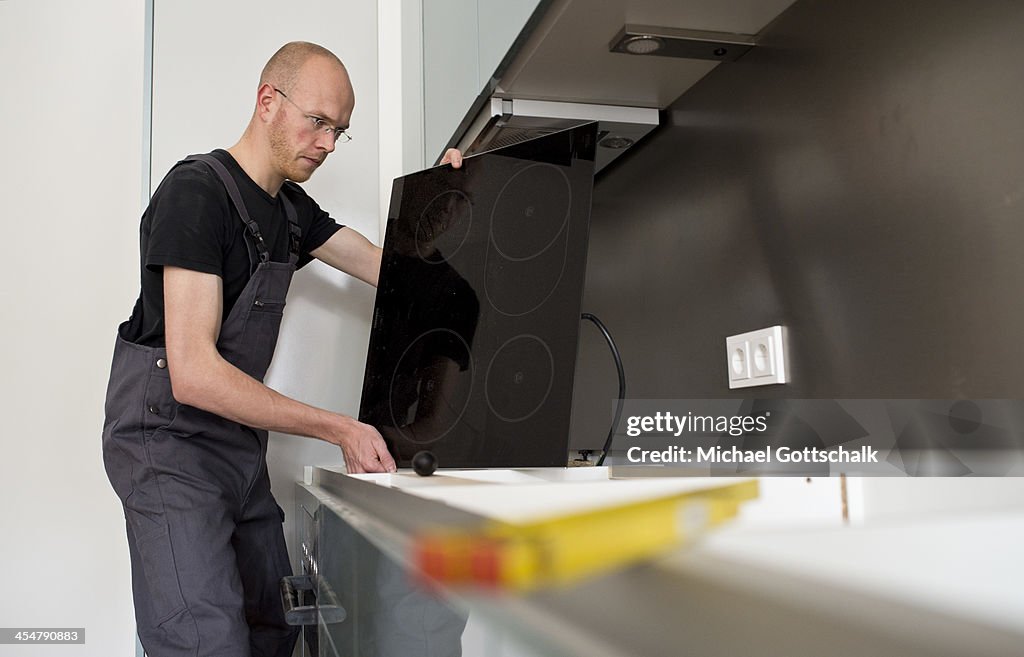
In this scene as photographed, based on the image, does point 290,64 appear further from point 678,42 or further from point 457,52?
point 678,42

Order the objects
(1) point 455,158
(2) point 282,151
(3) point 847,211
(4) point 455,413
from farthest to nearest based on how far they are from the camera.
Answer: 1. (2) point 282,151
2. (1) point 455,158
3. (4) point 455,413
4. (3) point 847,211

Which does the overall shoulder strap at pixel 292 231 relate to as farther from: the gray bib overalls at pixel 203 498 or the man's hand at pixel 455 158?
the man's hand at pixel 455 158

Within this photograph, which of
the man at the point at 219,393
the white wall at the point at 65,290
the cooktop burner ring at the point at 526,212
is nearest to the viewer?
the cooktop burner ring at the point at 526,212

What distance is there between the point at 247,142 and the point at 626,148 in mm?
768

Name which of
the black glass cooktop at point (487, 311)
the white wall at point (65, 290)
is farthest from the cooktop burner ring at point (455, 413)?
the white wall at point (65, 290)

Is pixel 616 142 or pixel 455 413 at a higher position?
pixel 616 142

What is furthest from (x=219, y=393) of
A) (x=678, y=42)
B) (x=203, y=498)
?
(x=678, y=42)

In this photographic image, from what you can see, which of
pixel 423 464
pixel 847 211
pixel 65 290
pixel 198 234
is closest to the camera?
pixel 423 464

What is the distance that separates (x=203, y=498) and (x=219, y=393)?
199 millimetres

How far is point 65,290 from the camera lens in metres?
2.12

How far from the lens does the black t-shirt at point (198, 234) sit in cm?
137

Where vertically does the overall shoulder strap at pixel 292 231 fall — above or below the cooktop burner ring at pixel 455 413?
above

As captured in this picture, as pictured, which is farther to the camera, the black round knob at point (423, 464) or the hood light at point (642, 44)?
the hood light at point (642, 44)

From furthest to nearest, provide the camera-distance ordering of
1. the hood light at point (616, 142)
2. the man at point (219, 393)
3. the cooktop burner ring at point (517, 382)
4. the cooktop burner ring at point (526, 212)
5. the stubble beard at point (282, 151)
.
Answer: the hood light at point (616, 142) < the stubble beard at point (282, 151) < the man at point (219, 393) < the cooktop burner ring at point (526, 212) < the cooktop burner ring at point (517, 382)
